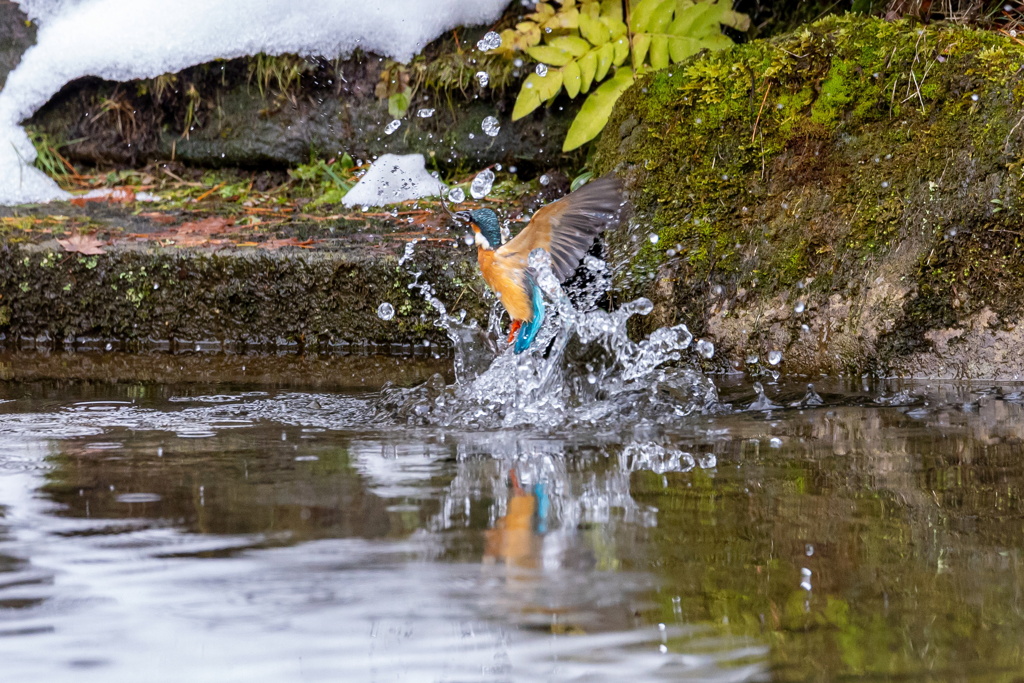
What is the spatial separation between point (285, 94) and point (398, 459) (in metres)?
3.98

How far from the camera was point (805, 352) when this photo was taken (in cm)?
379

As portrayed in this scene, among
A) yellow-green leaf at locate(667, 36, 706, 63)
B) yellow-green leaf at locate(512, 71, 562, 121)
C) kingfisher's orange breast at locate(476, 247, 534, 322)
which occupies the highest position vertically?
yellow-green leaf at locate(667, 36, 706, 63)

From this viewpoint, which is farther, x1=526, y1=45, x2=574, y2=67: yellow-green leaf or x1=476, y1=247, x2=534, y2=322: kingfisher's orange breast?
x1=526, y1=45, x2=574, y2=67: yellow-green leaf

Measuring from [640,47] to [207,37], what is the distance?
272cm

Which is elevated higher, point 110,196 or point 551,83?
point 551,83

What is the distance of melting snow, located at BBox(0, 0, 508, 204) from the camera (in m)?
5.62

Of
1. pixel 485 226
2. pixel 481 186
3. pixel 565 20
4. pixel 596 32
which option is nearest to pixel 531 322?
pixel 485 226

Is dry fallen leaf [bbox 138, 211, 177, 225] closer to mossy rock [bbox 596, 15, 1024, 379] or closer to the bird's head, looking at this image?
the bird's head

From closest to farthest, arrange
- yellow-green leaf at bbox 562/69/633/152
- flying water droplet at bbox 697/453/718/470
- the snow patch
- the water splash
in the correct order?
flying water droplet at bbox 697/453/718/470, the water splash, yellow-green leaf at bbox 562/69/633/152, the snow patch

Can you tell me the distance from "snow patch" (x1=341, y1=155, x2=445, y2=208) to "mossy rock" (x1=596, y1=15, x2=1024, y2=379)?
4.92ft

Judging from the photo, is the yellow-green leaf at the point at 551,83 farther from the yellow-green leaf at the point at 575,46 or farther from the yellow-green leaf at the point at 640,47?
the yellow-green leaf at the point at 640,47

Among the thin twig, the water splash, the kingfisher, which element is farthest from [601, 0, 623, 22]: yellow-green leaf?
the kingfisher

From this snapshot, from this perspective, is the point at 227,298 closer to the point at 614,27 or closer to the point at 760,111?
the point at 614,27

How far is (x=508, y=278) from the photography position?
11.1ft
